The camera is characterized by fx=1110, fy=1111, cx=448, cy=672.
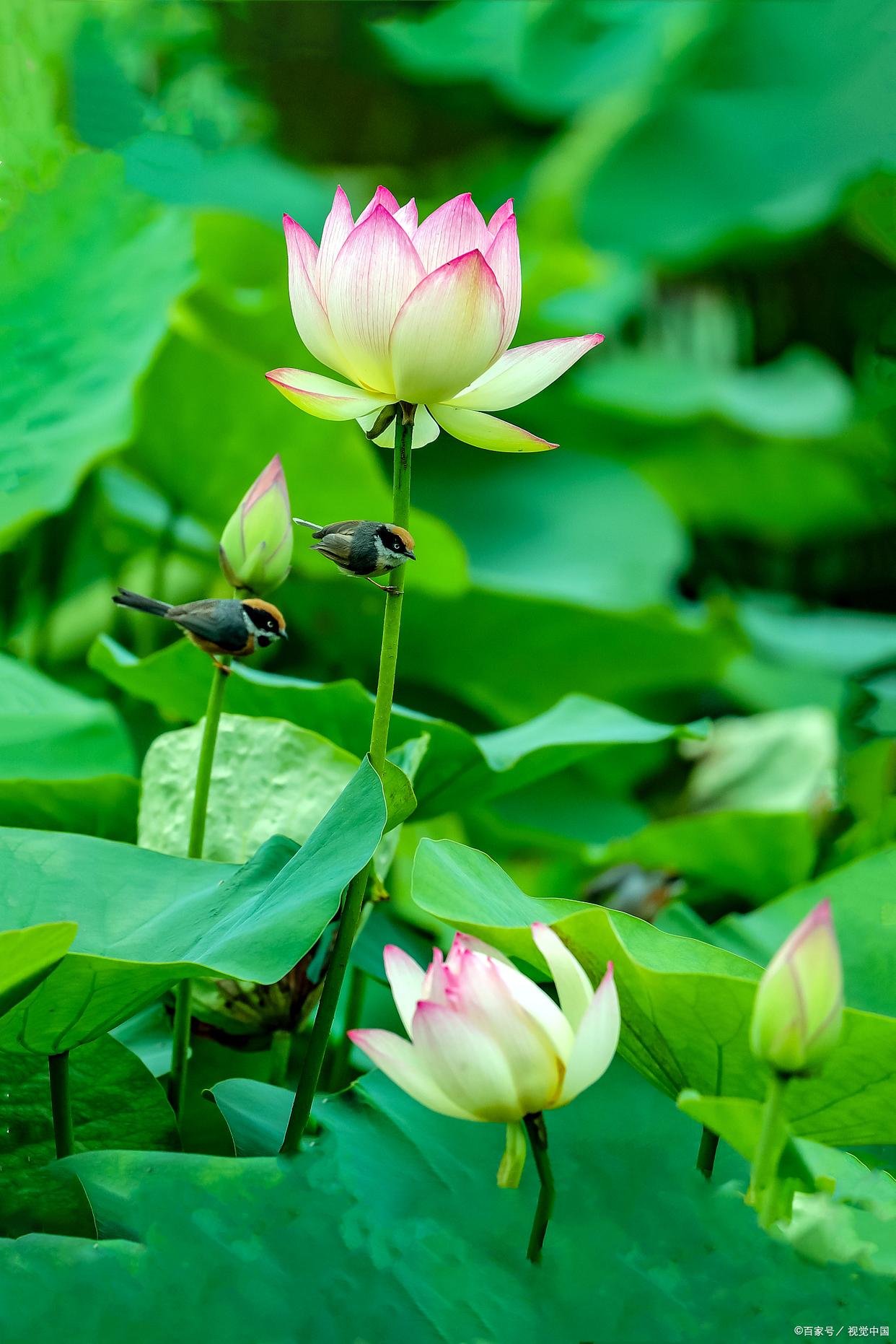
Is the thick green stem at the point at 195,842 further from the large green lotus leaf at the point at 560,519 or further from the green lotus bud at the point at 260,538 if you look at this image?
the large green lotus leaf at the point at 560,519

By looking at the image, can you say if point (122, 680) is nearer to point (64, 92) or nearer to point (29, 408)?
point (29, 408)

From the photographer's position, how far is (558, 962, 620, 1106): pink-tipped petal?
24 centimetres

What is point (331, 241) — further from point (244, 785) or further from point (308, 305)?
point (244, 785)

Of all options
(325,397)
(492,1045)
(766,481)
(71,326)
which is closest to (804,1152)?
(492,1045)

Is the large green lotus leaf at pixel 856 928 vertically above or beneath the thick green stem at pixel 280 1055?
above

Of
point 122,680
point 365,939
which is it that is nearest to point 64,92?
point 122,680

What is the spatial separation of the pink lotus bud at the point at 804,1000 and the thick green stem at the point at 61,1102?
0.62 ft

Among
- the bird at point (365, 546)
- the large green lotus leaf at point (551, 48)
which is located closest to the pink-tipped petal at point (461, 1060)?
the bird at point (365, 546)

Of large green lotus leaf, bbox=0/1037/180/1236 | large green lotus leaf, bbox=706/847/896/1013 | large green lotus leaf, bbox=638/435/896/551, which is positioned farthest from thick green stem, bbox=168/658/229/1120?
large green lotus leaf, bbox=638/435/896/551

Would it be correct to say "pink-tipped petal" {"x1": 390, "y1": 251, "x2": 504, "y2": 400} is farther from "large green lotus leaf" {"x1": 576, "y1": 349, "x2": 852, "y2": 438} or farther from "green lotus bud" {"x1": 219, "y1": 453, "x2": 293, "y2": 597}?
"large green lotus leaf" {"x1": 576, "y1": 349, "x2": 852, "y2": 438}

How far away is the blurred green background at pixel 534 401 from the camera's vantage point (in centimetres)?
55

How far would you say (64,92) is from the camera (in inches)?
20.1

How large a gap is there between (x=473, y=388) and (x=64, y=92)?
1.10ft

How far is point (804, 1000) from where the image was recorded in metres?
0.22
